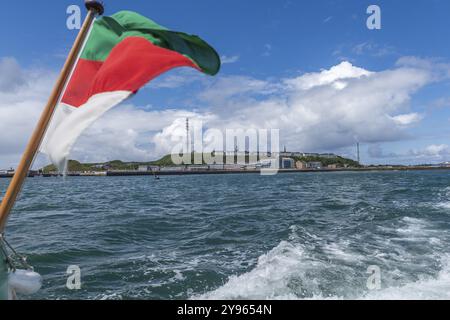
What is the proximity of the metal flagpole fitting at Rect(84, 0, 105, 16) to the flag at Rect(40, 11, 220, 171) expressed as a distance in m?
0.65

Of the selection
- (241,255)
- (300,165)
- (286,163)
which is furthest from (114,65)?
(300,165)

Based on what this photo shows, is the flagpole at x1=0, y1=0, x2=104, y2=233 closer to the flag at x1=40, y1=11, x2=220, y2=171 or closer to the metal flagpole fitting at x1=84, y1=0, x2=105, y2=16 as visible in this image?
the metal flagpole fitting at x1=84, y1=0, x2=105, y2=16

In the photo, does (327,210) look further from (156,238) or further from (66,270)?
(66,270)

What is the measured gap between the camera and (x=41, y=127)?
3.47 m

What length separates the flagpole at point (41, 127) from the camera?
10.7 feet

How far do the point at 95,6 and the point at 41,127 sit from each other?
1.43 metres

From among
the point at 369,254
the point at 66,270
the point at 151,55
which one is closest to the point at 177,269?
the point at 66,270

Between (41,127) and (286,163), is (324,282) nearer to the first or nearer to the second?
(41,127)

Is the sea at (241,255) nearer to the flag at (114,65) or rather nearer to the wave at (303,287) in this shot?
the wave at (303,287)

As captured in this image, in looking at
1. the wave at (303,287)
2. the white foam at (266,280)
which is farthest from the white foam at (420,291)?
the white foam at (266,280)

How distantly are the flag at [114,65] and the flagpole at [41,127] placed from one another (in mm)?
516

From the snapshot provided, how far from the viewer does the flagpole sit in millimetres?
3267

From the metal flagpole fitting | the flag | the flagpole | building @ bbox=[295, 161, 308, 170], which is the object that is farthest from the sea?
building @ bbox=[295, 161, 308, 170]

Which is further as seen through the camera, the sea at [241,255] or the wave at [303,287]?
the sea at [241,255]
